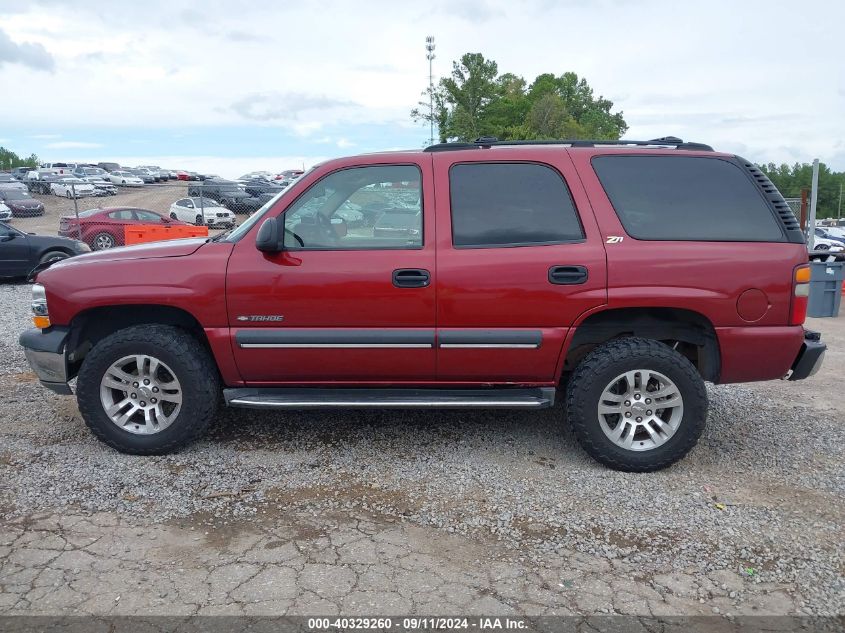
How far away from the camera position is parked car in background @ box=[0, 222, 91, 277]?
13.4m

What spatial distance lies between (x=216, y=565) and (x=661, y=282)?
110 inches

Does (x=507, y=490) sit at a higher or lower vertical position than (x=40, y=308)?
lower

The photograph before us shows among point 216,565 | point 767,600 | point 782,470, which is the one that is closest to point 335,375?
point 216,565

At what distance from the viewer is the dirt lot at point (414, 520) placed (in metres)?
2.92

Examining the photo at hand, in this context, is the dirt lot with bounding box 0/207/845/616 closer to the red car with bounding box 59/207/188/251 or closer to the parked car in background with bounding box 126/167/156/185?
the red car with bounding box 59/207/188/251

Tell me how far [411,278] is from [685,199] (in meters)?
1.70

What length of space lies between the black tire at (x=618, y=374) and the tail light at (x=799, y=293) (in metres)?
0.65

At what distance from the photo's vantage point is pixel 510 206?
4.18 metres

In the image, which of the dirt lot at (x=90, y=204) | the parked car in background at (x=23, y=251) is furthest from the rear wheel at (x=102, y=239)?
the dirt lot at (x=90, y=204)

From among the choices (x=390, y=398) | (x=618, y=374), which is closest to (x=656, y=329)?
(x=618, y=374)

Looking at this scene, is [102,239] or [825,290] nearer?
[825,290]

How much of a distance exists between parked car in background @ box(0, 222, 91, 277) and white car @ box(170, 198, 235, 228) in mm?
11016

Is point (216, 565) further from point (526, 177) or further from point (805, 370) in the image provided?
point (805, 370)

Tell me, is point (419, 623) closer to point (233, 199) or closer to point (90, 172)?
point (233, 199)
